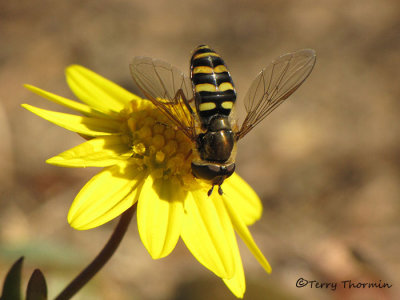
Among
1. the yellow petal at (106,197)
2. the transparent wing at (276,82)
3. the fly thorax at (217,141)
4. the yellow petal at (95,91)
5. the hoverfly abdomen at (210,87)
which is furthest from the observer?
the yellow petal at (95,91)

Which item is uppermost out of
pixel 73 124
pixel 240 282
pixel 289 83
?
pixel 289 83

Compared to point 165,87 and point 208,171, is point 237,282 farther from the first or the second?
point 165,87

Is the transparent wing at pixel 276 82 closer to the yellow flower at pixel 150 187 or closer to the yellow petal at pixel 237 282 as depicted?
the yellow flower at pixel 150 187

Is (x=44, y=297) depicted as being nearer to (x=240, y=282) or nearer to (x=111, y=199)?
(x=111, y=199)

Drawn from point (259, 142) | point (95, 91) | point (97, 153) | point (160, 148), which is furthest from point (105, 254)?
point (259, 142)

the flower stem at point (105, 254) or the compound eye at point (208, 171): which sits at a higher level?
the compound eye at point (208, 171)

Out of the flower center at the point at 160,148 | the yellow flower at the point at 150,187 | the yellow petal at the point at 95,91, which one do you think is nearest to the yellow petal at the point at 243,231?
the yellow flower at the point at 150,187

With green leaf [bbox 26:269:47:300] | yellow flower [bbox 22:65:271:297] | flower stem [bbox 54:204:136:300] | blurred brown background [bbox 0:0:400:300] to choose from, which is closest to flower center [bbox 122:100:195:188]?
yellow flower [bbox 22:65:271:297]

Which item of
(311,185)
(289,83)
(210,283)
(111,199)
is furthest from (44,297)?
(311,185)
